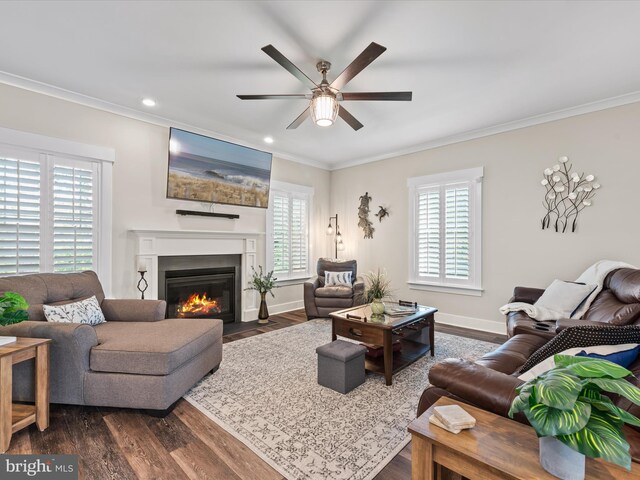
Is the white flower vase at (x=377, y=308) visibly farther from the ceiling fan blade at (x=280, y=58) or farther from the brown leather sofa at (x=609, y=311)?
the ceiling fan blade at (x=280, y=58)

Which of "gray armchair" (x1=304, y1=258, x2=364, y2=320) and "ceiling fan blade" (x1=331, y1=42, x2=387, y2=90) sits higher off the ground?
"ceiling fan blade" (x1=331, y1=42, x2=387, y2=90)

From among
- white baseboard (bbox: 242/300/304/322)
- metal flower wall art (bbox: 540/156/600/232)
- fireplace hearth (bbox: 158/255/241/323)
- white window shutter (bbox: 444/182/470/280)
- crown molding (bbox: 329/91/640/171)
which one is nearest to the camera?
crown molding (bbox: 329/91/640/171)

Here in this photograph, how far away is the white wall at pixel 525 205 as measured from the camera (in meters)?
3.52

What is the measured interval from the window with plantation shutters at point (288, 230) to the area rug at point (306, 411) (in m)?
2.19

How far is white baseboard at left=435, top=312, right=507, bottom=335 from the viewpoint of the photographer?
441 centimetres

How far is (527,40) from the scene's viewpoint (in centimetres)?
249

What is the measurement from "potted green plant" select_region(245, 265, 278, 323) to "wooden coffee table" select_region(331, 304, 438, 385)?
6.33 feet

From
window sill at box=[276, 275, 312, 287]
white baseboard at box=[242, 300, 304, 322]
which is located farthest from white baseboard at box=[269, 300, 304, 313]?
window sill at box=[276, 275, 312, 287]

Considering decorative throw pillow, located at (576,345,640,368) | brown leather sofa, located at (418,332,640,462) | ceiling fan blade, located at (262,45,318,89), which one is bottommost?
brown leather sofa, located at (418,332,640,462)

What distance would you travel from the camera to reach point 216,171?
4.57 meters

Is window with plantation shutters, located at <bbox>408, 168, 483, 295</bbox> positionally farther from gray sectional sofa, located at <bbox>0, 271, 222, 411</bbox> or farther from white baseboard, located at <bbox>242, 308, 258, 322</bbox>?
gray sectional sofa, located at <bbox>0, 271, 222, 411</bbox>

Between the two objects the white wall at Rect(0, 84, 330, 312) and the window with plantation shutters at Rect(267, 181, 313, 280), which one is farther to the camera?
the window with plantation shutters at Rect(267, 181, 313, 280)

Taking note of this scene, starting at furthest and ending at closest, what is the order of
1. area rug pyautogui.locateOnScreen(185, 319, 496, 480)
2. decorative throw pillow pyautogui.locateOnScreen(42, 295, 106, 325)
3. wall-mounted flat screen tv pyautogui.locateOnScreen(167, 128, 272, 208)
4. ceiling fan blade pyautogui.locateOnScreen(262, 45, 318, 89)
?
wall-mounted flat screen tv pyautogui.locateOnScreen(167, 128, 272, 208), decorative throw pillow pyautogui.locateOnScreen(42, 295, 106, 325), ceiling fan blade pyautogui.locateOnScreen(262, 45, 318, 89), area rug pyautogui.locateOnScreen(185, 319, 496, 480)

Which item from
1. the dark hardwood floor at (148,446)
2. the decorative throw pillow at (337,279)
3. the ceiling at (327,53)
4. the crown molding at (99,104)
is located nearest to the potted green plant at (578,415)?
the dark hardwood floor at (148,446)
